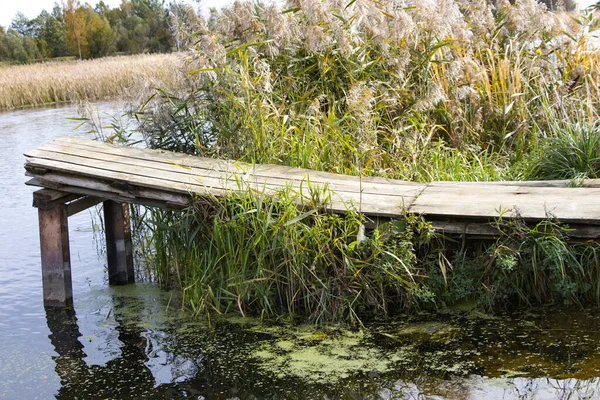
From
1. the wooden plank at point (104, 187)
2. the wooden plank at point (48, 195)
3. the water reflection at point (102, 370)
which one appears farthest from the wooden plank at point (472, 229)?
the wooden plank at point (48, 195)

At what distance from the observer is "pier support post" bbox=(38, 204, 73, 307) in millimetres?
5305

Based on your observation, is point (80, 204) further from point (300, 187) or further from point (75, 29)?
point (75, 29)

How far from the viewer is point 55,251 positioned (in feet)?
17.4

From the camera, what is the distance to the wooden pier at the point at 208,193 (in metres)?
4.39

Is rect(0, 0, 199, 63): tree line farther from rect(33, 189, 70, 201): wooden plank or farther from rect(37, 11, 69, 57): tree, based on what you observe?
rect(33, 189, 70, 201): wooden plank

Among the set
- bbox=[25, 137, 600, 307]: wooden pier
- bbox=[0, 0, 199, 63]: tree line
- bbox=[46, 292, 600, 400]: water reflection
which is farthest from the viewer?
bbox=[0, 0, 199, 63]: tree line

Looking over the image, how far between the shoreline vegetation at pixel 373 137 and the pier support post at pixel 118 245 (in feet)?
0.65

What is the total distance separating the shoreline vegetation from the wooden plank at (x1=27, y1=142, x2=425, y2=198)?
0.81 feet

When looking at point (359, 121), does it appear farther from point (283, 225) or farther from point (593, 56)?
point (593, 56)

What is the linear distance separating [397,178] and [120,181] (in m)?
2.02

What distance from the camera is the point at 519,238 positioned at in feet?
14.2

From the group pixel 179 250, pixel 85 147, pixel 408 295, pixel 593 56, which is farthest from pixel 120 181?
pixel 593 56

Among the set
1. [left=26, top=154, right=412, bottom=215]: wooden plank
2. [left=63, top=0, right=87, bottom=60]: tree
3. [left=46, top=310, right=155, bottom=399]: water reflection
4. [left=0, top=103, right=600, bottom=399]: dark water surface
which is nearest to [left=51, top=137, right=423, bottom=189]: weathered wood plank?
[left=26, top=154, right=412, bottom=215]: wooden plank

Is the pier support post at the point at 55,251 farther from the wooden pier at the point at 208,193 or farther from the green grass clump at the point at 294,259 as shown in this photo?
the green grass clump at the point at 294,259
